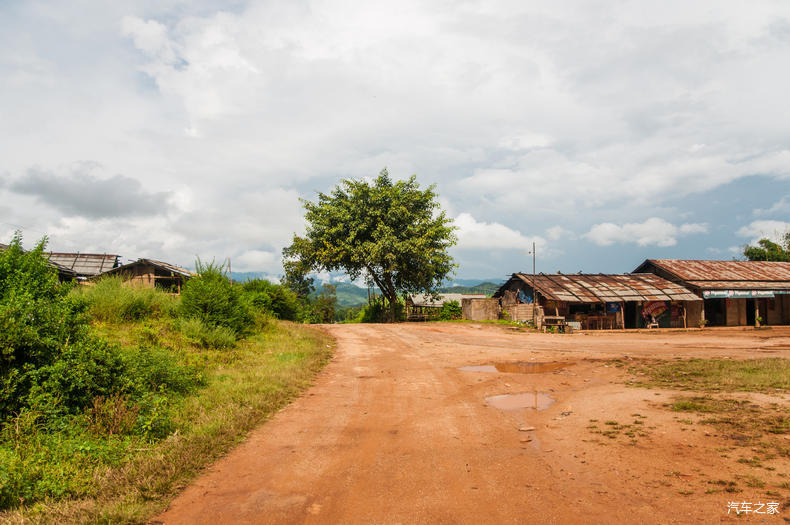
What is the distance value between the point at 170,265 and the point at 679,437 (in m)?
37.3

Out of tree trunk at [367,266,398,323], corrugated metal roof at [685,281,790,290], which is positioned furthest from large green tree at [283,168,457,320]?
corrugated metal roof at [685,281,790,290]

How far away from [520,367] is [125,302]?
40.5 ft

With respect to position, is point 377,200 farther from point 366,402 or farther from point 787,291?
point 787,291

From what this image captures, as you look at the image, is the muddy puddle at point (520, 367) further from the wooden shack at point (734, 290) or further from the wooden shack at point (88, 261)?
the wooden shack at point (88, 261)

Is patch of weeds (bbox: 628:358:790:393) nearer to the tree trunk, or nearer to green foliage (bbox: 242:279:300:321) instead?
green foliage (bbox: 242:279:300:321)

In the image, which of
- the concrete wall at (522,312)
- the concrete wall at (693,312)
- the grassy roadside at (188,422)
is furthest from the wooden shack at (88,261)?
the concrete wall at (693,312)

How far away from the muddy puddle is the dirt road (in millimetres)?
2209

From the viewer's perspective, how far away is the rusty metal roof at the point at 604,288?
1222 inches

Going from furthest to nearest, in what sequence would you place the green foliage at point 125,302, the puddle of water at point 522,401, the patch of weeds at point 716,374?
the green foliage at point 125,302 < the patch of weeds at point 716,374 < the puddle of water at point 522,401

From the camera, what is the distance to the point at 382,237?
34719 millimetres

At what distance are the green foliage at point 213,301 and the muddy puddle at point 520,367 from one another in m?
8.40

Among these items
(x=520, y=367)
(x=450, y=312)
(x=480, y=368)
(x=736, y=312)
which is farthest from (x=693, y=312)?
(x=480, y=368)

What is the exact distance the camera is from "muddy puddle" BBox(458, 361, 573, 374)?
12.5 m

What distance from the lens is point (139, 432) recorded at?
6414 mm
